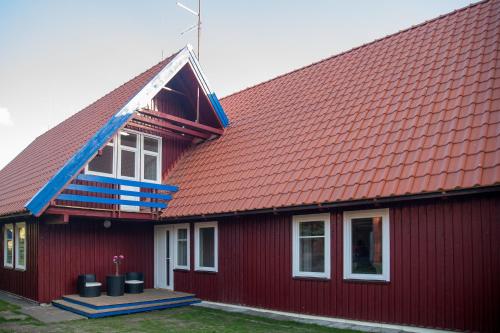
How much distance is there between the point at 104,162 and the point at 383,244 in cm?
850

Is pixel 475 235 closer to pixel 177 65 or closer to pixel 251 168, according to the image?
pixel 251 168

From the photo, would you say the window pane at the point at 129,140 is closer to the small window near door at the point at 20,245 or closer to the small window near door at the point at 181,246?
the small window near door at the point at 181,246

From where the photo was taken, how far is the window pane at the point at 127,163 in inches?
569

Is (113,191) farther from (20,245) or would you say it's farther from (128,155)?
(20,245)

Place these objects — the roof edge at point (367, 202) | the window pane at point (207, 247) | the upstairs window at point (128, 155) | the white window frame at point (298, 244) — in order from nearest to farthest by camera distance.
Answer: the roof edge at point (367, 202) < the white window frame at point (298, 244) < the window pane at point (207, 247) < the upstairs window at point (128, 155)

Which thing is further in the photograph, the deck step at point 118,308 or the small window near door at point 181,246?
the small window near door at point 181,246

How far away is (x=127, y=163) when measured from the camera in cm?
1460

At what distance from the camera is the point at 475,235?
8180 millimetres

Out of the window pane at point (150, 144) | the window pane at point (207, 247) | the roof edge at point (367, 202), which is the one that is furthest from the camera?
the window pane at point (150, 144)

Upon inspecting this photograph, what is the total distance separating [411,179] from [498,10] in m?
6.04

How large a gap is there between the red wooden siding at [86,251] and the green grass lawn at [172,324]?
1.68 metres

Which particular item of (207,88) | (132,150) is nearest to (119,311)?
(132,150)

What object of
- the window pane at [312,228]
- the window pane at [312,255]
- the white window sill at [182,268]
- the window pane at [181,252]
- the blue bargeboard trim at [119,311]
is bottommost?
the blue bargeboard trim at [119,311]

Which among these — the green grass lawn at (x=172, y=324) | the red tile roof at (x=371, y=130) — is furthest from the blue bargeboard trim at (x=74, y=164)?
the red tile roof at (x=371, y=130)
